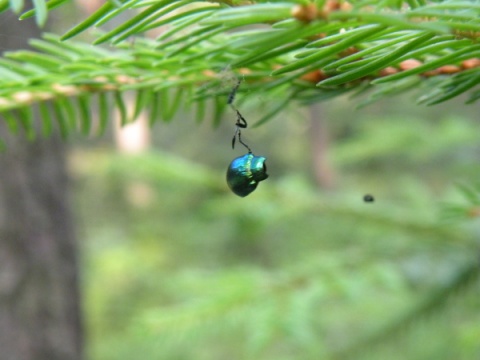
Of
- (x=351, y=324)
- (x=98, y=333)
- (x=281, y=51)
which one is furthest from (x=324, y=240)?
(x=281, y=51)

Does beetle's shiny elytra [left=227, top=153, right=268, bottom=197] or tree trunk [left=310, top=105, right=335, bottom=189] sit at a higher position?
beetle's shiny elytra [left=227, top=153, right=268, bottom=197]

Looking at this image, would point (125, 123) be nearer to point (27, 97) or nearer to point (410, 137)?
point (27, 97)

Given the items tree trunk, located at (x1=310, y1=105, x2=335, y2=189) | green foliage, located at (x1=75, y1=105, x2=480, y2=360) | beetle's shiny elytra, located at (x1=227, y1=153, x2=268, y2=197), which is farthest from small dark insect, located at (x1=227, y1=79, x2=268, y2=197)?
tree trunk, located at (x1=310, y1=105, x2=335, y2=189)

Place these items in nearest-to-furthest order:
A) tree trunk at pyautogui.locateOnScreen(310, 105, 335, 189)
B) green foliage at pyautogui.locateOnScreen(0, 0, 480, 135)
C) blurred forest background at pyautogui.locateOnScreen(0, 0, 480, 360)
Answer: green foliage at pyautogui.locateOnScreen(0, 0, 480, 135)
blurred forest background at pyautogui.locateOnScreen(0, 0, 480, 360)
tree trunk at pyautogui.locateOnScreen(310, 105, 335, 189)

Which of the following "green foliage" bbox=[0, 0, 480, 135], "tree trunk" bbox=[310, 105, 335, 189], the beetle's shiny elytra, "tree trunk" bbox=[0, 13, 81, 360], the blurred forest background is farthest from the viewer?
"tree trunk" bbox=[310, 105, 335, 189]

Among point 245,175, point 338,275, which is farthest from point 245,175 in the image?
point 338,275

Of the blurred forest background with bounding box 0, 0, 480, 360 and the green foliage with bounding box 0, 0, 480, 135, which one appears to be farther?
the blurred forest background with bounding box 0, 0, 480, 360

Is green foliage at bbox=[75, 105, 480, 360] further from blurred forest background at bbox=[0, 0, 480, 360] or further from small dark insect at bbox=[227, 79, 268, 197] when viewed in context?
small dark insect at bbox=[227, 79, 268, 197]
